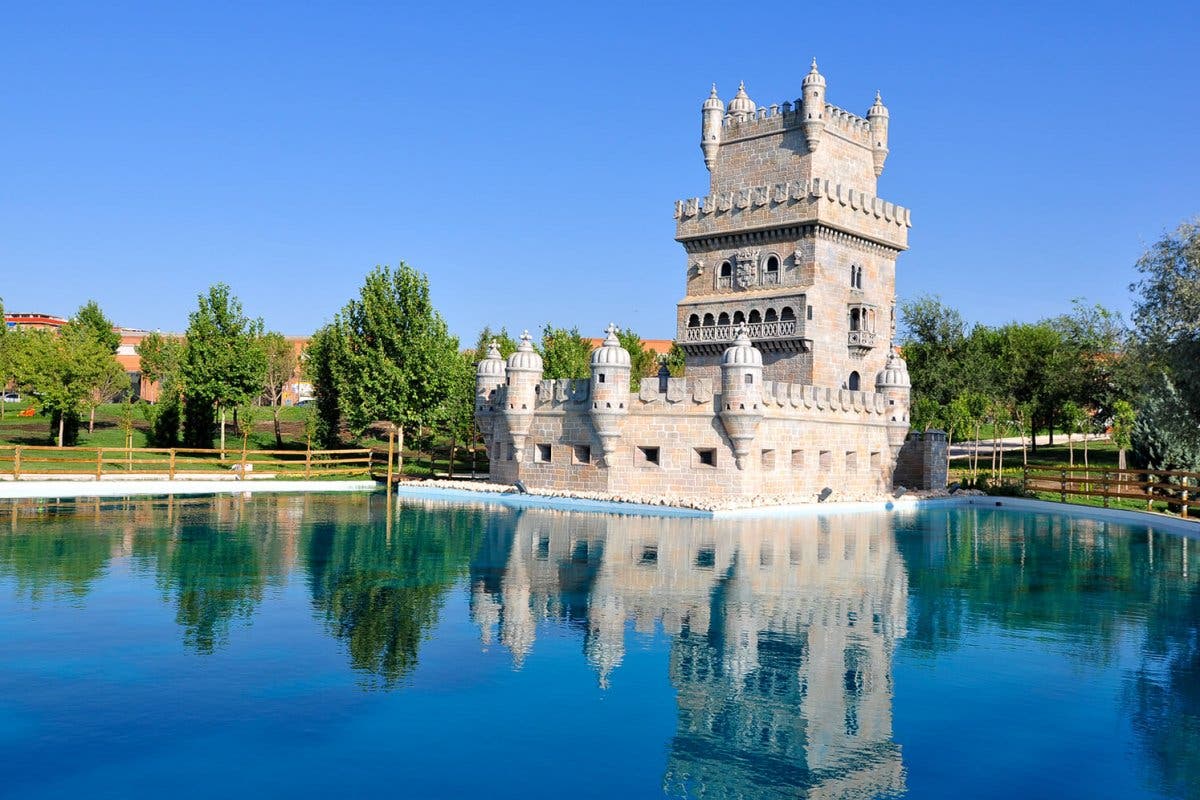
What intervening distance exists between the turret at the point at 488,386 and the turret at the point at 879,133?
19410 millimetres

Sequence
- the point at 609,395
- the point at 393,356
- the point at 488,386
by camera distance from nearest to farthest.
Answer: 1. the point at 609,395
2. the point at 488,386
3. the point at 393,356

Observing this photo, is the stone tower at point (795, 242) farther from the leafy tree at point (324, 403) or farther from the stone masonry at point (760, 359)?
the leafy tree at point (324, 403)

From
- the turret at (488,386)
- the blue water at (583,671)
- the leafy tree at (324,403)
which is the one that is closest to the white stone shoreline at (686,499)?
the turret at (488,386)

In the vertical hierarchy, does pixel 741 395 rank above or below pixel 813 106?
below

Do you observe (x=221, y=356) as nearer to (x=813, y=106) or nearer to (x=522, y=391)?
(x=522, y=391)

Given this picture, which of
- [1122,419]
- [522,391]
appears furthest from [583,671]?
[1122,419]

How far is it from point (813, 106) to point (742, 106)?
4347mm

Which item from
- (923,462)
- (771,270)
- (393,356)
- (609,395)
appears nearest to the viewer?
(609,395)

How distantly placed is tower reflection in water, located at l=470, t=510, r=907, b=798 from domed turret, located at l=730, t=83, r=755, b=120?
22.7 metres

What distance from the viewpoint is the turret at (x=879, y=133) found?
44.3 metres

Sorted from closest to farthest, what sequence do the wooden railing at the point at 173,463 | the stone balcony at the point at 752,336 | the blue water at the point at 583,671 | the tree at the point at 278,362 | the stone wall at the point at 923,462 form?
the blue water at the point at 583,671
the wooden railing at the point at 173,463
the stone balcony at the point at 752,336
the stone wall at the point at 923,462
the tree at the point at 278,362

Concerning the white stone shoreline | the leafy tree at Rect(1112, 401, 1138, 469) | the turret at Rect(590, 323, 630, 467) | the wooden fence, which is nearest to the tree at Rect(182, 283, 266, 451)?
the white stone shoreline

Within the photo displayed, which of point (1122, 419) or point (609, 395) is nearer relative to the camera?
point (609, 395)

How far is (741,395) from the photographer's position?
32.8 m
